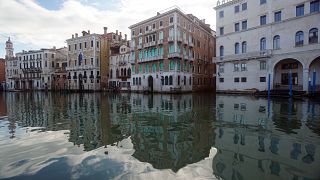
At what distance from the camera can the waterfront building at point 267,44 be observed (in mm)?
25797

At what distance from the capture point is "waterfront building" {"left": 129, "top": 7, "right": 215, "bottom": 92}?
36.0 m

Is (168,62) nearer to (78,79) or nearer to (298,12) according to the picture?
(298,12)

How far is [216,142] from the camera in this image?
6562 millimetres

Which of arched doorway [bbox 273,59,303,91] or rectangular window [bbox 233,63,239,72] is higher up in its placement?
rectangular window [bbox 233,63,239,72]

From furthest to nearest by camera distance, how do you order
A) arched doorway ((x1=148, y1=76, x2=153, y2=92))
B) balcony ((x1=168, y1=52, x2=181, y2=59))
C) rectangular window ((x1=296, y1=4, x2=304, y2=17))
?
arched doorway ((x1=148, y1=76, x2=153, y2=92))
balcony ((x1=168, y1=52, x2=181, y2=59))
rectangular window ((x1=296, y1=4, x2=304, y2=17))

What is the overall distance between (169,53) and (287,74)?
18657 millimetres

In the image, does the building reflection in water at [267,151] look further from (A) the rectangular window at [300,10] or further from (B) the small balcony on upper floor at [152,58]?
(B) the small balcony on upper floor at [152,58]

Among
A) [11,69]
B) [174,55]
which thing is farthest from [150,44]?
[11,69]

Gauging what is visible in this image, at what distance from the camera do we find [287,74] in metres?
29.1

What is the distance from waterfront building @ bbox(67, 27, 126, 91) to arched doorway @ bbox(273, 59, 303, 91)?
36517mm

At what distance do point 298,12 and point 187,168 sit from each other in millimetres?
30827

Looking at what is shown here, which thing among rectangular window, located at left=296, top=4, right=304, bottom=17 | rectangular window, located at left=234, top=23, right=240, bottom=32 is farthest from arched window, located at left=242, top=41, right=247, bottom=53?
rectangular window, located at left=296, top=4, right=304, bottom=17

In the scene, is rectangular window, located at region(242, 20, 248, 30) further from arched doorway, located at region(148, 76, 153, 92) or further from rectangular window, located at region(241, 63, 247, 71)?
arched doorway, located at region(148, 76, 153, 92)

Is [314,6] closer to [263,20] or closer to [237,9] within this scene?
[263,20]
